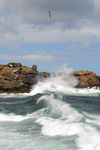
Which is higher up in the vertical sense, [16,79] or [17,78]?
[17,78]

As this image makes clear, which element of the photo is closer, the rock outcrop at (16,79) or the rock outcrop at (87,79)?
the rock outcrop at (16,79)

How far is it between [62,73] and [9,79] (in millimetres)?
39481

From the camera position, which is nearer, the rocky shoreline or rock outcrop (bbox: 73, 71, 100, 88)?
the rocky shoreline

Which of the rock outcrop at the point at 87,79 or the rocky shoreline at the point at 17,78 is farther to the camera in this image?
the rock outcrop at the point at 87,79

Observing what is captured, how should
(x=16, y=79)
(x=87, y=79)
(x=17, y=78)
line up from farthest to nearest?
(x=87, y=79)
(x=17, y=78)
(x=16, y=79)

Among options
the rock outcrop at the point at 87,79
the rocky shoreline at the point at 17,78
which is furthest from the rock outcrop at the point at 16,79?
the rock outcrop at the point at 87,79

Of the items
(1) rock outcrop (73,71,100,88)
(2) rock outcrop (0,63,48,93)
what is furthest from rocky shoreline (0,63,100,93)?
(1) rock outcrop (73,71,100,88)

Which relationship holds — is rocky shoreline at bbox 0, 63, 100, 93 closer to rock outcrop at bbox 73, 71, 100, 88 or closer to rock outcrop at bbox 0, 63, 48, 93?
rock outcrop at bbox 0, 63, 48, 93

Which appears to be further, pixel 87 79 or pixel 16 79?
pixel 87 79

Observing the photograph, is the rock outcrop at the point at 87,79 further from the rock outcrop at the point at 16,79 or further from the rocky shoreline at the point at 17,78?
the rock outcrop at the point at 16,79

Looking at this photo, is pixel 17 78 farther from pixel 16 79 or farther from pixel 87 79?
pixel 87 79

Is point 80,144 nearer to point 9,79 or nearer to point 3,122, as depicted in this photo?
point 3,122

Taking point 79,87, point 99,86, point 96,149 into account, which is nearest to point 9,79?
point 79,87

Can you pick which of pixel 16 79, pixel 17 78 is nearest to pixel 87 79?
pixel 17 78
